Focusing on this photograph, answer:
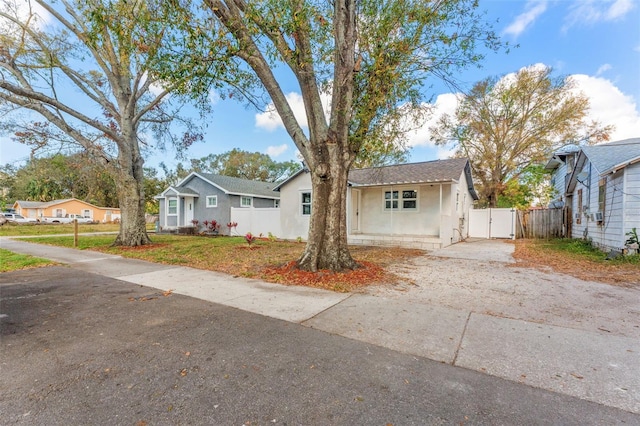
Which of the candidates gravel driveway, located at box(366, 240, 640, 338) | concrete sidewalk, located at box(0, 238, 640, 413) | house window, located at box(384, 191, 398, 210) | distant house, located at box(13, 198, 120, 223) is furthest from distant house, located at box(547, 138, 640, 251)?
distant house, located at box(13, 198, 120, 223)

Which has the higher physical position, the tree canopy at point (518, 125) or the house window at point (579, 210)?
the tree canopy at point (518, 125)

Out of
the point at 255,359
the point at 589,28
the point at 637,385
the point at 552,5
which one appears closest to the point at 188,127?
the point at 255,359

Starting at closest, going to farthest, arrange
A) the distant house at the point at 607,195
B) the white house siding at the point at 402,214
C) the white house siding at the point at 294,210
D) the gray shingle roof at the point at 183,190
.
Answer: the distant house at the point at 607,195, the white house siding at the point at 402,214, the white house siding at the point at 294,210, the gray shingle roof at the point at 183,190

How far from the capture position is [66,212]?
136 ft

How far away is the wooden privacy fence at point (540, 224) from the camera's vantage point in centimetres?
1543

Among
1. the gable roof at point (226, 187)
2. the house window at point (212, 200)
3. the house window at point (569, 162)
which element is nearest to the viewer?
the house window at point (569, 162)

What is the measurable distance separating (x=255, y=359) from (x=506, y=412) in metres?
2.06

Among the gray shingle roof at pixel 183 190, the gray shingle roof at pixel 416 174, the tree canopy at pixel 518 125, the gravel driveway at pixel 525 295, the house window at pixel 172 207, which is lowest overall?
the gravel driveway at pixel 525 295

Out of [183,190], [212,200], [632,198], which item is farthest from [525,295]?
[183,190]

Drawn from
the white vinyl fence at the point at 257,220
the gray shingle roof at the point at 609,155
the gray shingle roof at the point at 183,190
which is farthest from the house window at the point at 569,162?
the gray shingle roof at the point at 183,190

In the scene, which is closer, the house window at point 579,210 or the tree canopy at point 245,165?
the house window at point 579,210

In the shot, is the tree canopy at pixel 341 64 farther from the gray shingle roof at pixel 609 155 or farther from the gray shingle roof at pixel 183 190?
the gray shingle roof at pixel 183 190

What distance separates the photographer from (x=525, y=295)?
4.96 m

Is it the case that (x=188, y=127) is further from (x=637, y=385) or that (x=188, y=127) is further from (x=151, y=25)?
(x=637, y=385)
